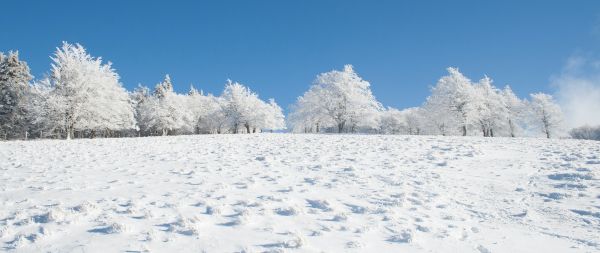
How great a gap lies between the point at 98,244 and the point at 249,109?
54505 mm

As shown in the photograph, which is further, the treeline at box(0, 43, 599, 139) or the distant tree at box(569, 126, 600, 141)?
the distant tree at box(569, 126, 600, 141)

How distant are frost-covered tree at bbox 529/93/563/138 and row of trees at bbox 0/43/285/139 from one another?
143 feet

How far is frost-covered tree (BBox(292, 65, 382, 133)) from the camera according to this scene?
155ft

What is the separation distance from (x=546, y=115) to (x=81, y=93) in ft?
218

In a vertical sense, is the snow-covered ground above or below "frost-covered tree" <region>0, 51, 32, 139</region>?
below

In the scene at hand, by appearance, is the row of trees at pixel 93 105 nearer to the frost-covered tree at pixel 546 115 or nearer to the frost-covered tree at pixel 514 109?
the frost-covered tree at pixel 514 109

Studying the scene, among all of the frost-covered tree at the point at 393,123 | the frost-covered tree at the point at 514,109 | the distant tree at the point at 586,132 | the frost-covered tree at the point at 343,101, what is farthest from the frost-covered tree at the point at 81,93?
the distant tree at the point at 586,132

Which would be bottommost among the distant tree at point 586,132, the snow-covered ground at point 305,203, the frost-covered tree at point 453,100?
the snow-covered ground at point 305,203

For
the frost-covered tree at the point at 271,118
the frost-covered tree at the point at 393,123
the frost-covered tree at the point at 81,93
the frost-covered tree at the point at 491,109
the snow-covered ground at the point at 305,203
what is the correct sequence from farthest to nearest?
the frost-covered tree at the point at 393,123, the frost-covered tree at the point at 271,118, the frost-covered tree at the point at 491,109, the frost-covered tree at the point at 81,93, the snow-covered ground at the point at 305,203

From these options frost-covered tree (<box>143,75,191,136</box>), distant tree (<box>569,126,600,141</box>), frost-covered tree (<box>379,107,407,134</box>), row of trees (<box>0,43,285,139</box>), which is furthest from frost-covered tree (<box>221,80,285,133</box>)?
distant tree (<box>569,126,600,141</box>)

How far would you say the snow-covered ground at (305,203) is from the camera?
7102mm

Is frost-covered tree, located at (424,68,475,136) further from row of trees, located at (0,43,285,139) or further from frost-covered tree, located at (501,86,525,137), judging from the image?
row of trees, located at (0,43,285,139)

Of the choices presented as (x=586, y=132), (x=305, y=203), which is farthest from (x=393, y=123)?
(x=305, y=203)

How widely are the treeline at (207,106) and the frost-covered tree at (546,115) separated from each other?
5.5 inches
